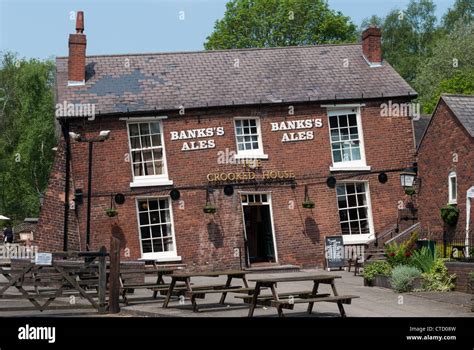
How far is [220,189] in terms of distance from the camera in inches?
1085

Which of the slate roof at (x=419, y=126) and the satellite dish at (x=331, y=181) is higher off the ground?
the slate roof at (x=419, y=126)

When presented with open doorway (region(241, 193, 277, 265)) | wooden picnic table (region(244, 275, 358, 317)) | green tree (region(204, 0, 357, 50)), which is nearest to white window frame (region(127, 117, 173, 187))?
open doorway (region(241, 193, 277, 265))

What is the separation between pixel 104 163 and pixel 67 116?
1948 millimetres

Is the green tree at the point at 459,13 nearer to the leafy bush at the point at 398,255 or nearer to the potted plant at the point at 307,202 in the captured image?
the potted plant at the point at 307,202

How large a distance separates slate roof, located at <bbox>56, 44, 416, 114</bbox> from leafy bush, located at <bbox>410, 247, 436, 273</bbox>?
972 cm

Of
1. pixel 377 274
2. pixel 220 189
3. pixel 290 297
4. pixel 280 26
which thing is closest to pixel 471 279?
pixel 377 274

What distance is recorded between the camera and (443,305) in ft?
53.4

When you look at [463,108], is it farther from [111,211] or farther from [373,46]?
[111,211]

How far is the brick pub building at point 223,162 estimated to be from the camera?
27219 millimetres

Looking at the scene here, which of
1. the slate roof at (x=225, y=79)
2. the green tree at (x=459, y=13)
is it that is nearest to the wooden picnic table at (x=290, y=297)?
the slate roof at (x=225, y=79)

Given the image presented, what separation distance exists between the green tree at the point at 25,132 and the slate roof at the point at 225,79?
84.9 ft

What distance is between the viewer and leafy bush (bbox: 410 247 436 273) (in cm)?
1920

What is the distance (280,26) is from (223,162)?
22779 mm
